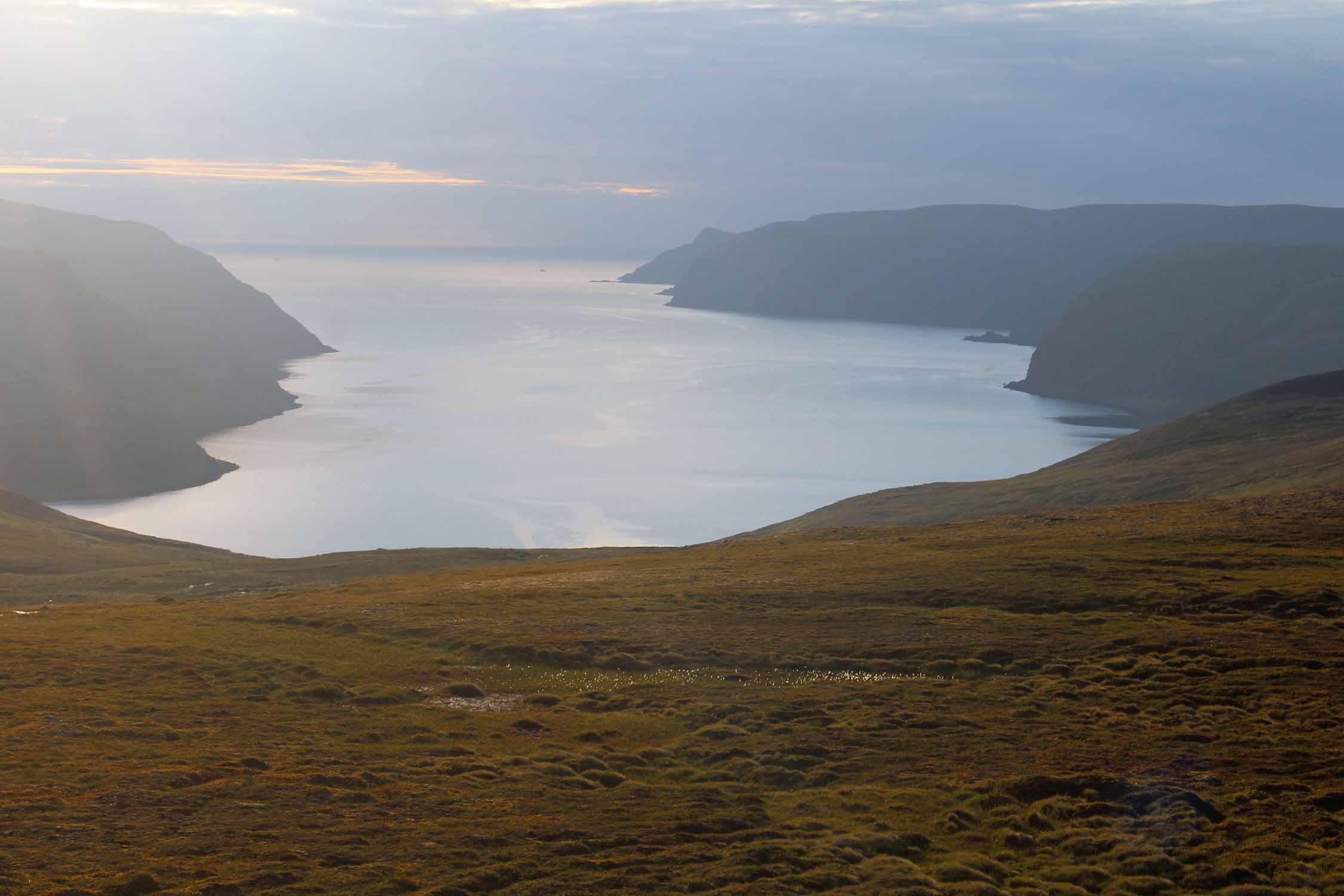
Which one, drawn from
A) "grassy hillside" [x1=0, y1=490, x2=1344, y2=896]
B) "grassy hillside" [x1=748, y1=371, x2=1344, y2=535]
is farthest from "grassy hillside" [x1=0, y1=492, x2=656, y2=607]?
"grassy hillside" [x1=748, y1=371, x2=1344, y2=535]

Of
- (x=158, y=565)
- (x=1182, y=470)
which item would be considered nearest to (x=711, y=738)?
(x=158, y=565)

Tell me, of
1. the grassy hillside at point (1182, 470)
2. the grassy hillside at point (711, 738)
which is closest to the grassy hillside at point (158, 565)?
the grassy hillside at point (711, 738)

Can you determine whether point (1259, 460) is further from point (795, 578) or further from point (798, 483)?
point (798, 483)

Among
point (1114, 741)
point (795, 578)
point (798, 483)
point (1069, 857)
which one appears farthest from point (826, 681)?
point (798, 483)

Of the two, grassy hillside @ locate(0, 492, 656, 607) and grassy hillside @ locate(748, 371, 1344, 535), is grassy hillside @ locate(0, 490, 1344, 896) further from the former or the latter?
grassy hillside @ locate(748, 371, 1344, 535)

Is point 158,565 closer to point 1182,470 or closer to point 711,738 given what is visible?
point 711,738
